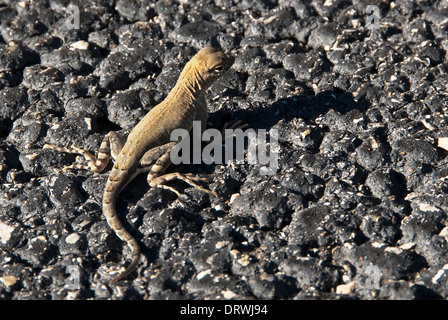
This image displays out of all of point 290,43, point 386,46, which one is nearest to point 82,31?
point 290,43

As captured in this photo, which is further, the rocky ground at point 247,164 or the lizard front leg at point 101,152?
the lizard front leg at point 101,152

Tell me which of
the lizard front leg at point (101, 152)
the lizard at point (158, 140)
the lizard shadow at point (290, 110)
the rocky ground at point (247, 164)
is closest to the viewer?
the rocky ground at point (247, 164)

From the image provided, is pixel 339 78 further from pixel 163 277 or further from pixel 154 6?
pixel 163 277

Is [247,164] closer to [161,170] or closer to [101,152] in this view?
[161,170]

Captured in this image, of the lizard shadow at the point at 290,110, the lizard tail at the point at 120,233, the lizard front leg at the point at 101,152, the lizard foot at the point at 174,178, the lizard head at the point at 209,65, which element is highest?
the lizard head at the point at 209,65

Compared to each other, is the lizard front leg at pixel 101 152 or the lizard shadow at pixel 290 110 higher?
the lizard shadow at pixel 290 110

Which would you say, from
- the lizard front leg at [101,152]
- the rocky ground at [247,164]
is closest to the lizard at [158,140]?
the lizard front leg at [101,152]

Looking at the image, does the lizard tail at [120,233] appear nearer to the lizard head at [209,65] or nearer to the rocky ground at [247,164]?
the rocky ground at [247,164]

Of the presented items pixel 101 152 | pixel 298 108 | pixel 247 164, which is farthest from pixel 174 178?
pixel 298 108

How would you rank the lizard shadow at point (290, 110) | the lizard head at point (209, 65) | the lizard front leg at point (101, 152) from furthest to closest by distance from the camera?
the lizard head at point (209, 65), the lizard shadow at point (290, 110), the lizard front leg at point (101, 152)
